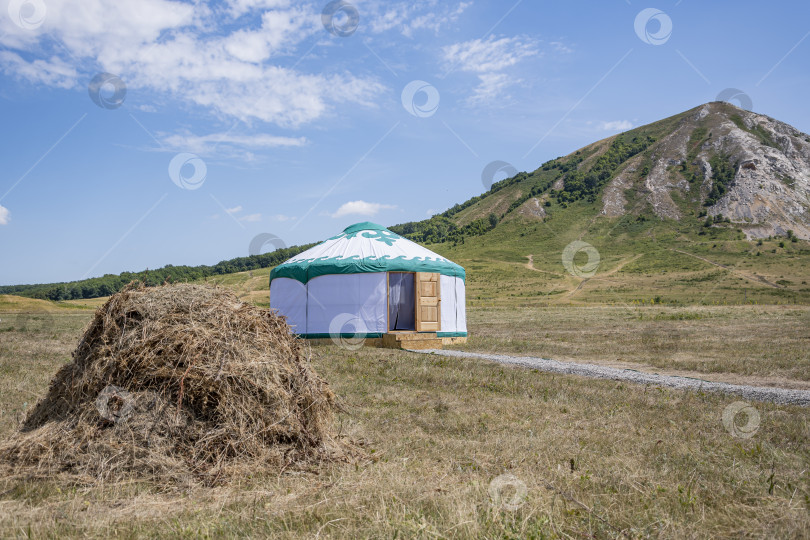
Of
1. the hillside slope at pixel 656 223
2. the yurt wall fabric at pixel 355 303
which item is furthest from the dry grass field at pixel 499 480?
the hillside slope at pixel 656 223

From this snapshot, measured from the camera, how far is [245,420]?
4562 mm

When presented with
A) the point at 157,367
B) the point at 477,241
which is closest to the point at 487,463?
Answer: the point at 157,367

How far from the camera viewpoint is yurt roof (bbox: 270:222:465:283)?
15.4 m

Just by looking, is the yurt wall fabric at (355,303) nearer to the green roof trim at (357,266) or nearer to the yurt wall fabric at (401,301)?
the green roof trim at (357,266)

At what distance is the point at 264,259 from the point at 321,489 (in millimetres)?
63315

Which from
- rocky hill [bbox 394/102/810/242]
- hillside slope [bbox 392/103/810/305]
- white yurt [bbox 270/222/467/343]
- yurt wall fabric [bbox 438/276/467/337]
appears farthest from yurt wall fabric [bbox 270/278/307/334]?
rocky hill [bbox 394/102/810/242]

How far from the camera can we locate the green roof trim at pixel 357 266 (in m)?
15.3

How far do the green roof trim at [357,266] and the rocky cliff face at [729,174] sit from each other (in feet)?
240

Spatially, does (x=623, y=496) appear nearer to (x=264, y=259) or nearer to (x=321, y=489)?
(x=321, y=489)

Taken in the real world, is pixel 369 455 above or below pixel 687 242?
below

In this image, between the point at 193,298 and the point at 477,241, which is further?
the point at 477,241

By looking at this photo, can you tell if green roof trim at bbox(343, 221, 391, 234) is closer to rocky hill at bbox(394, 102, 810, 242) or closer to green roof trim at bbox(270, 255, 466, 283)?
green roof trim at bbox(270, 255, 466, 283)

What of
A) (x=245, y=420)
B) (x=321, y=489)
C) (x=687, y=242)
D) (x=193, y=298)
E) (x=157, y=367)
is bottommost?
(x=321, y=489)

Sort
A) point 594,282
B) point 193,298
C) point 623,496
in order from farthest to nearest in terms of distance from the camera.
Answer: point 594,282 < point 193,298 < point 623,496
